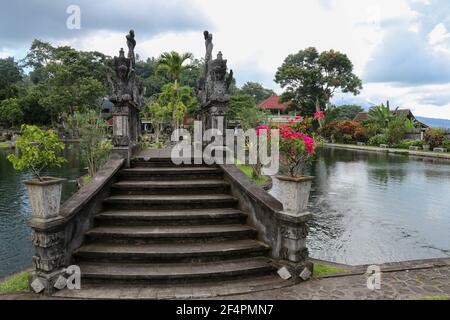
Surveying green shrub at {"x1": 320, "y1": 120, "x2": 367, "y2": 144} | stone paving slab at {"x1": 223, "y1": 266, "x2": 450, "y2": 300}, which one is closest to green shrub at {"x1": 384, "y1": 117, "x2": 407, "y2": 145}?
green shrub at {"x1": 320, "y1": 120, "x2": 367, "y2": 144}

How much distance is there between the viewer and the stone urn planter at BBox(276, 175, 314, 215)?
4.23m

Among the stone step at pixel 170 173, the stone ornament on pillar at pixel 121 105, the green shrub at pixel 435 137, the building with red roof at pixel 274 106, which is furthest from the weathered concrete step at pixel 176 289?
the building with red roof at pixel 274 106

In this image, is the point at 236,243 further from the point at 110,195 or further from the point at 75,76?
the point at 75,76

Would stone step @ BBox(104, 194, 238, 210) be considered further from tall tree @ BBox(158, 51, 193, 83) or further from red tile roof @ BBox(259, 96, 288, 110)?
red tile roof @ BBox(259, 96, 288, 110)

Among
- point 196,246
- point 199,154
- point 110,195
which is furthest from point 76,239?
point 199,154

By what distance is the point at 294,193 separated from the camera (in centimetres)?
425

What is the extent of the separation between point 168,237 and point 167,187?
1.27m

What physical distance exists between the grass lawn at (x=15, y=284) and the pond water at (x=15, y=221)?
0.58m

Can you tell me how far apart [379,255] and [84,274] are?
583 centimetres

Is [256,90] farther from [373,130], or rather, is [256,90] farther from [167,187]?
[167,187]

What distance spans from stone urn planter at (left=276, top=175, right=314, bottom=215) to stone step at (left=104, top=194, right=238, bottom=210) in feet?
4.65

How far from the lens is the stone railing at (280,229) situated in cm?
429

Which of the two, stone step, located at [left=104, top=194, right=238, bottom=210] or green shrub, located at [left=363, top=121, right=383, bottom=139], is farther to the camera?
green shrub, located at [left=363, top=121, right=383, bottom=139]

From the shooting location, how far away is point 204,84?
8156 millimetres
